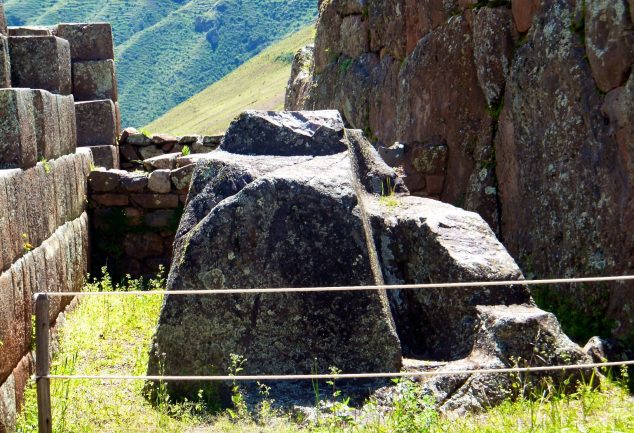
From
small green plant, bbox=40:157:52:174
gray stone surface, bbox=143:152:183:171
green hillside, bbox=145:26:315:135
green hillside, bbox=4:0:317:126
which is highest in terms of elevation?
green hillside, bbox=4:0:317:126

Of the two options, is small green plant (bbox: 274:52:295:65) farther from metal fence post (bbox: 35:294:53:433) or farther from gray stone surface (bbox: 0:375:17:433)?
metal fence post (bbox: 35:294:53:433)

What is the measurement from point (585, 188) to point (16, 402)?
5.16 metres

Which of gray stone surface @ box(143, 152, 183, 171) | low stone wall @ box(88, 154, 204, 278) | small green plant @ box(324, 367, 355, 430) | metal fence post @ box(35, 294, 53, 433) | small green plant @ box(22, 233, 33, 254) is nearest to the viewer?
metal fence post @ box(35, 294, 53, 433)

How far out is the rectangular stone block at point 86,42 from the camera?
14188 mm

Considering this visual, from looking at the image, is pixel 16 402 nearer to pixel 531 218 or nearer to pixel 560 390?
pixel 560 390

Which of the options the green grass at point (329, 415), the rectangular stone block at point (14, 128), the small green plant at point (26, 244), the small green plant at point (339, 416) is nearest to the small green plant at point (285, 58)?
the rectangular stone block at point (14, 128)

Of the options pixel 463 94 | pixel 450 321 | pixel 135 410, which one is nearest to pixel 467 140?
pixel 463 94

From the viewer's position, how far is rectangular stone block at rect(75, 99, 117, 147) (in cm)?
1364

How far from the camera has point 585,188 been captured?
809 centimetres

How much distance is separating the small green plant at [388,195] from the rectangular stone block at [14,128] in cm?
293

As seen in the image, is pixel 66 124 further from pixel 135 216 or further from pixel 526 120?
pixel 526 120

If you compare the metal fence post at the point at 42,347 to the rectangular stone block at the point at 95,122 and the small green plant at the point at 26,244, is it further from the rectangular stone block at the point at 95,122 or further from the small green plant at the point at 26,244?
the rectangular stone block at the point at 95,122

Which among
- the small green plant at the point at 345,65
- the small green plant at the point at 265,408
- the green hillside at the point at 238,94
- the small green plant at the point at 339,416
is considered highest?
the green hillside at the point at 238,94

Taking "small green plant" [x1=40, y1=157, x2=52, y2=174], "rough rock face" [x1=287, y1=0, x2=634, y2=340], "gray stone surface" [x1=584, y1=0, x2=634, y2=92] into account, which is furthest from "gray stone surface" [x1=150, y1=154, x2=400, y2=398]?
"gray stone surface" [x1=584, y1=0, x2=634, y2=92]
